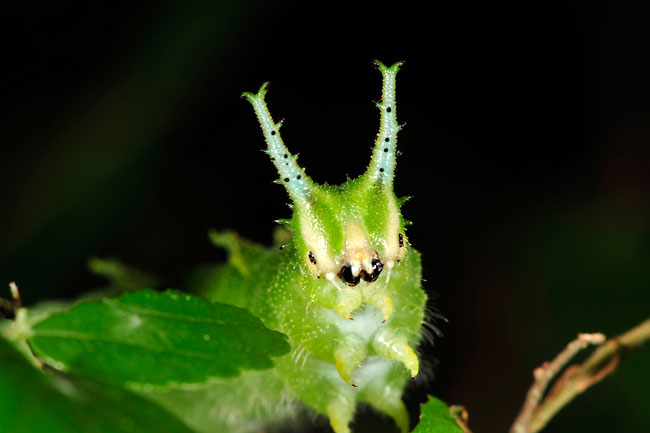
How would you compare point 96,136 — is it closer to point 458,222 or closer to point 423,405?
point 458,222

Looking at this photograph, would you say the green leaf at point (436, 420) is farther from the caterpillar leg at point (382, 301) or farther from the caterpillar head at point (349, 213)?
the caterpillar head at point (349, 213)

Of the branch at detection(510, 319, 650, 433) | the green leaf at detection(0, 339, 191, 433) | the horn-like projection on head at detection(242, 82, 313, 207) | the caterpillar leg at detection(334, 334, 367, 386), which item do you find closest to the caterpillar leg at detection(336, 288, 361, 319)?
the caterpillar leg at detection(334, 334, 367, 386)

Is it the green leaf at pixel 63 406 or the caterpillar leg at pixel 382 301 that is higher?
the caterpillar leg at pixel 382 301

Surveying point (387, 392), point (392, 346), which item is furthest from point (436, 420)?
point (387, 392)

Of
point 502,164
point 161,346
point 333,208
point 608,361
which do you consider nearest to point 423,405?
point 333,208

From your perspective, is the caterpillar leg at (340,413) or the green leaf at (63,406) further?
the caterpillar leg at (340,413)

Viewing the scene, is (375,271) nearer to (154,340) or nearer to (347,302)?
(347,302)

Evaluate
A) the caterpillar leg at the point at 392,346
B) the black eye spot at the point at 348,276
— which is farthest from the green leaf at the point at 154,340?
the caterpillar leg at the point at 392,346

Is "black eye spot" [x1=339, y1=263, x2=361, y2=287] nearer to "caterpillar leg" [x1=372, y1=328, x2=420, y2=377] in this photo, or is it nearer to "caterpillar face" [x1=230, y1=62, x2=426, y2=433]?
"caterpillar face" [x1=230, y1=62, x2=426, y2=433]
